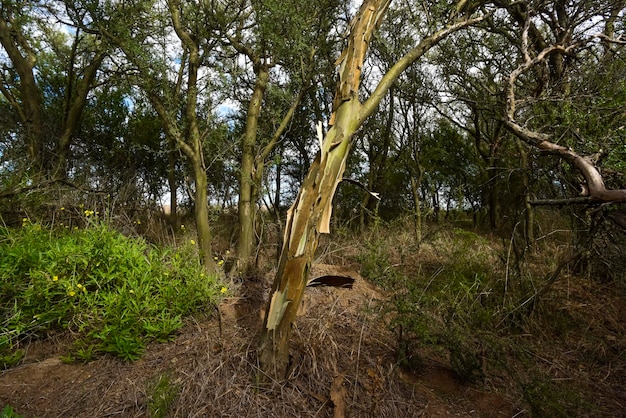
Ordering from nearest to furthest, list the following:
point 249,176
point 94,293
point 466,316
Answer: point 94,293 → point 466,316 → point 249,176

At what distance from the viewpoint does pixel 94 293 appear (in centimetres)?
371

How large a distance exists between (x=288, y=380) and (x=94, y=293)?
2.10m

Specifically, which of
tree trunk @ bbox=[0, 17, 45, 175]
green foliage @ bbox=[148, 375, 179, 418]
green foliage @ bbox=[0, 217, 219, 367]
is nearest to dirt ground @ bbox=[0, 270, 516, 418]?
green foliage @ bbox=[148, 375, 179, 418]

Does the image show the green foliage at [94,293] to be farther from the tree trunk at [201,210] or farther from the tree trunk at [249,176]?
the tree trunk at [249,176]

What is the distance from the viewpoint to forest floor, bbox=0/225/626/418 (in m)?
2.91

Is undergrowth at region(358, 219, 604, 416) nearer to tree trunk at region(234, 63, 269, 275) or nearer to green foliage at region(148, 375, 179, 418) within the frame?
tree trunk at region(234, 63, 269, 275)

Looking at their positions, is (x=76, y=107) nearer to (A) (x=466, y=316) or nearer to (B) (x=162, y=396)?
(B) (x=162, y=396)

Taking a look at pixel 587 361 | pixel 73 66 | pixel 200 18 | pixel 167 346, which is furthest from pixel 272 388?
pixel 73 66

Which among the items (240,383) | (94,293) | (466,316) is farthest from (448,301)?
(94,293)

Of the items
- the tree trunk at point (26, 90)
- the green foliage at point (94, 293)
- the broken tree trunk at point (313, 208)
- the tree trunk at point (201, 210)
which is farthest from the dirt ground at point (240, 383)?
the tree trunk at point (26, 90)

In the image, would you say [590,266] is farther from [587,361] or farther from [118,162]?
[118,162]

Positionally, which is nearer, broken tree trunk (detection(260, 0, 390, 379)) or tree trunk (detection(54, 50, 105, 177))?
broken tree trunk (detection(260, 0, 390, 379))

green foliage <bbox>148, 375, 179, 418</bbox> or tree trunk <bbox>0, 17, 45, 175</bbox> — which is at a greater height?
tree trunk <bbox>0, 17, 45, 175</bbox>

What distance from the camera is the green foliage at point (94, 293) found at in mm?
3492
